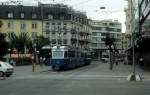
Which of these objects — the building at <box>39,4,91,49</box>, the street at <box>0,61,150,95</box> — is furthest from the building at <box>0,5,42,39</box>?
the street at <box>0,61,150,95</box>

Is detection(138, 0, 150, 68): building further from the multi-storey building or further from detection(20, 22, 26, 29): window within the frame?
detection(20, 22, 26, 29): window

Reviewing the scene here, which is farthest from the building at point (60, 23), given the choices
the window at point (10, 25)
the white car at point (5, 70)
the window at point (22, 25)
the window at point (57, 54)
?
the white car at point (5, 70)

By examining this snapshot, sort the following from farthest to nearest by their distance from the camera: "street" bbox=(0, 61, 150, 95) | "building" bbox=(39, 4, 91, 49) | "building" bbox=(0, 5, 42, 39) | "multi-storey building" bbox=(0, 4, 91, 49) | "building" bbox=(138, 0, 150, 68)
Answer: "building" bbox=(39, 4, 91, 49) < "multi-storey building" bbox=(0, 4, 91, 49) < "building" bbox=(0, 5, 42, 39) < "building" bbox=(138, 0, 150, 68) < "street" bbox=(0, 61, 150, 95)

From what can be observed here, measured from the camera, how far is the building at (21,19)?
136m

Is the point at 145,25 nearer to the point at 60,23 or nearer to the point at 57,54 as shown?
the point at 57,54

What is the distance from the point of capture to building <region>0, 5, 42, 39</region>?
136 metres

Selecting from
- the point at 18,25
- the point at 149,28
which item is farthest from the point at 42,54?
the point at 149,28

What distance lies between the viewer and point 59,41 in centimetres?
14012

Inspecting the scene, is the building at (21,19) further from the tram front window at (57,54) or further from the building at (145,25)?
the tram front window at (57,54)

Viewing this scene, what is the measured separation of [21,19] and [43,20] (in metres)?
6.58

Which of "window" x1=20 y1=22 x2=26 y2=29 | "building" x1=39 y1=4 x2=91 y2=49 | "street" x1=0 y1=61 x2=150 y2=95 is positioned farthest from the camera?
"building" x1=39 y1=4 x2=91 y2=49

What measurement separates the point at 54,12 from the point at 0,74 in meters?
92.9

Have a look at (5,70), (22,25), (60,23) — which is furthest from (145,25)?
(60,23)

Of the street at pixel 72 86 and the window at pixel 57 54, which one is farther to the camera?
the window at pixel 57 54
